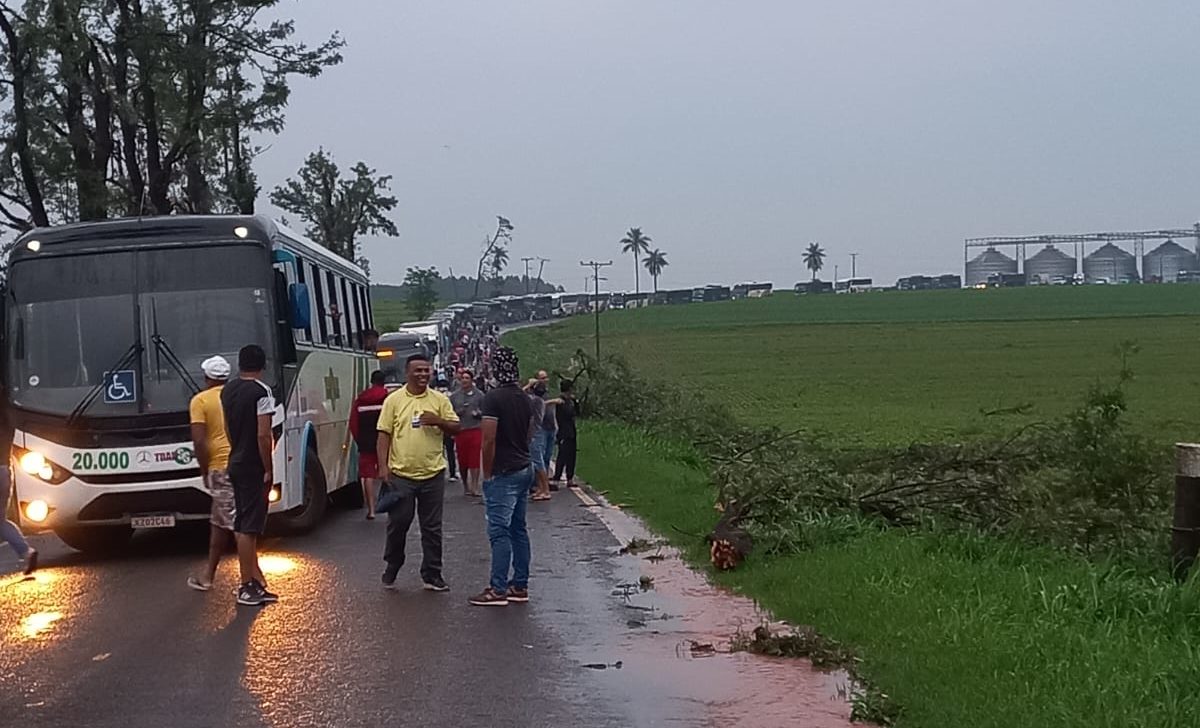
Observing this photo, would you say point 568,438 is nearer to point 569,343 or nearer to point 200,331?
point 200,331

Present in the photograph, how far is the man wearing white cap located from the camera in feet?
38.7

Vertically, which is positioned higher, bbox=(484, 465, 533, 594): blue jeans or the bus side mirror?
the bus side mirror

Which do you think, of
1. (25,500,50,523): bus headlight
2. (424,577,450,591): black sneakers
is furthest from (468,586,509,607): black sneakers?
(25,500,50,523): bus headlight

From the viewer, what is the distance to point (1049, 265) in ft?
601

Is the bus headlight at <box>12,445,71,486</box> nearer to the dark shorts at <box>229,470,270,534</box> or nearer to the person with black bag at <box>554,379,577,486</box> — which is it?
the dark shorts at <box>229,470,270,534</box>

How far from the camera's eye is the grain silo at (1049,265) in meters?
180

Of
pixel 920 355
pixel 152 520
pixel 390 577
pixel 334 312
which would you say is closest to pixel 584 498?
pixel 334 312

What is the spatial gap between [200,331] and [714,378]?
128ft

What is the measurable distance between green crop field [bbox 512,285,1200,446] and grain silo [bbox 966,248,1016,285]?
65.8m

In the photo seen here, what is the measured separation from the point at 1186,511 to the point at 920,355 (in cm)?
5044

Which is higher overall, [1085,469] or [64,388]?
[64,388]

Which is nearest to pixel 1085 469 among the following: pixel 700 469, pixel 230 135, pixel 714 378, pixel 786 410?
pixel 700 469

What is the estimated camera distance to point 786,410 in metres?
38.2

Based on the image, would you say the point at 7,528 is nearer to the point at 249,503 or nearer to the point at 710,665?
the point at 249,503
